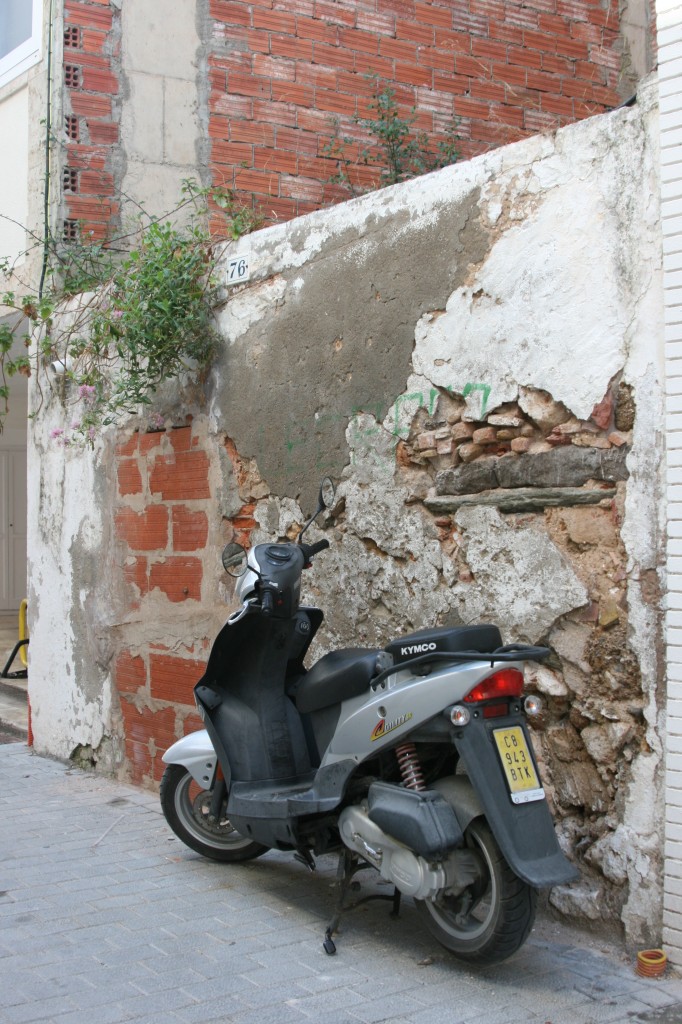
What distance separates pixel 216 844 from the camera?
193 inches

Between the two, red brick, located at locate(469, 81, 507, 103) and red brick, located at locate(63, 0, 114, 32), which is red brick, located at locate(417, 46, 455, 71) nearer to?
red brick, located at locate(469, 81, 507, 103)

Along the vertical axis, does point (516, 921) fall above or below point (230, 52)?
below

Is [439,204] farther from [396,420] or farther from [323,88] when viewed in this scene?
→ [323,88]

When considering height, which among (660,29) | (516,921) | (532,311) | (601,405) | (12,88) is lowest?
(516,921)

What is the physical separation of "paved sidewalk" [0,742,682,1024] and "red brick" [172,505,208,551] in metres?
1.55

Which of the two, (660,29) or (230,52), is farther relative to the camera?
(230,52)

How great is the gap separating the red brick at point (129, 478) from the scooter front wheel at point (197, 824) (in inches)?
74.7

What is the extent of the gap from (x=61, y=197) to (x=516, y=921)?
17.2 feet

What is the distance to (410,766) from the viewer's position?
374 cm

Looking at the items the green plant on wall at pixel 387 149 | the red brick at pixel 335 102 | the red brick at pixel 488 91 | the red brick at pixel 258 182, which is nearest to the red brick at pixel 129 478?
the red brick at pixel 258 182

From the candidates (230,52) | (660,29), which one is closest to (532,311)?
(660,29)

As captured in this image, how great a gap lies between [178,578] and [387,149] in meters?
3.75

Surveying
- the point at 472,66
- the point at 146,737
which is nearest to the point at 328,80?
the point at 472,66

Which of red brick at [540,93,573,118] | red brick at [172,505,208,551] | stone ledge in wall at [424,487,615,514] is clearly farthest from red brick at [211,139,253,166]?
stone ledge in wall at [424,487,615,514]
